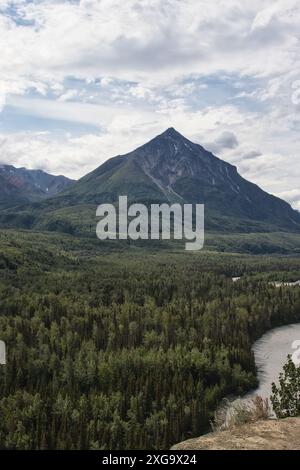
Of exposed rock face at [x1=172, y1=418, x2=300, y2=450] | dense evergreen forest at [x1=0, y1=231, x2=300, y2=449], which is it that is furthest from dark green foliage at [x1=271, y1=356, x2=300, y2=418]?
dense evergreen forest at [x1=0, y1=231, x2=300, y2=449]

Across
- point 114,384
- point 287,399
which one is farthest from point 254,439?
point 114,384

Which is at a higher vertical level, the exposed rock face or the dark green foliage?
the exposed rock face

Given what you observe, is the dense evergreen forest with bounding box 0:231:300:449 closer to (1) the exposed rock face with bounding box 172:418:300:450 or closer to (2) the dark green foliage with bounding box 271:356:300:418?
(2) the dark green foliage with bounding box 271:356:300:418

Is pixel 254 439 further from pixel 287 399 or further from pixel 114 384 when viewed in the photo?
pixel 114 384

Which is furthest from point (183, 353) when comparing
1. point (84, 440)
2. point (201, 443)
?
point (201, 443)

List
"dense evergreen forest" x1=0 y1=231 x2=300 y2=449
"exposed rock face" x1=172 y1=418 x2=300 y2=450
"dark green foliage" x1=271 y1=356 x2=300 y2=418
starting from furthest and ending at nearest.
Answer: "dense evergreen forest" x1=0 y1=231 x2=300 y2=449 < "dark green foliage" x1=271 y1=356 x2=300 y2=418 < "exposed rock face" x1=172 y1=418 x2=300 y2=450

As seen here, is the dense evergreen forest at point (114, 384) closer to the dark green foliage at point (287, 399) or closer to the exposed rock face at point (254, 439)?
the dark green foliage at point (287, 399)
